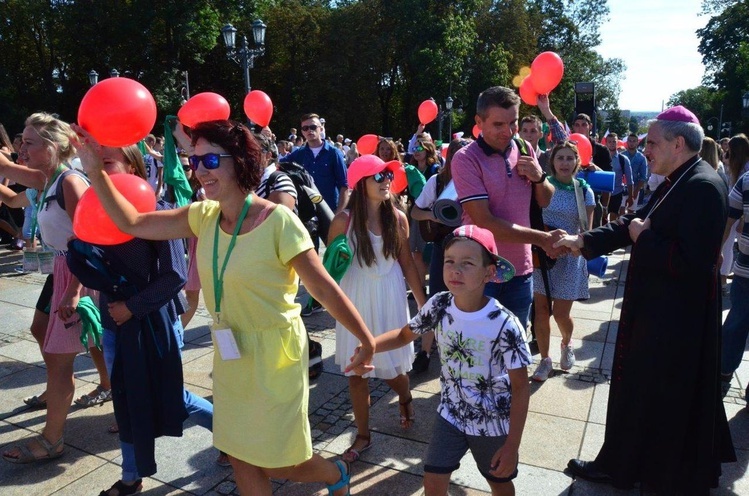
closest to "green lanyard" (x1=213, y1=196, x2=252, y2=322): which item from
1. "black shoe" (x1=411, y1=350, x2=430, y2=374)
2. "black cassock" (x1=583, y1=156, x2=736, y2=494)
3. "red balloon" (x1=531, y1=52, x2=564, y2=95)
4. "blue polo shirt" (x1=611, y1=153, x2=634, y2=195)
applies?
"black cassock" (x1=583, y1=156, x2=736, y2=494)

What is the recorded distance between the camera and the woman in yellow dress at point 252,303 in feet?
7.43

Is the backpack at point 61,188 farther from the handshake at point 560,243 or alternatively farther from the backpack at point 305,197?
the handshake at point 560,243

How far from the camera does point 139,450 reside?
9.48ft

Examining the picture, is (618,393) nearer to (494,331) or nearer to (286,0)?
(494,331)

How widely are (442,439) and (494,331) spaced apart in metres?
0.55

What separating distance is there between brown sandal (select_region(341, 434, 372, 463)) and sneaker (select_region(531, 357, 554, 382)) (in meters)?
1.63

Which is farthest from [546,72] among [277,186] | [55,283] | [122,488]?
[122,488]

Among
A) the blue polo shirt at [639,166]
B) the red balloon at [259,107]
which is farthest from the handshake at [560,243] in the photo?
the blue polo shirt at [639,166]

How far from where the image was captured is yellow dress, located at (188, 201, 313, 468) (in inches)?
88.8

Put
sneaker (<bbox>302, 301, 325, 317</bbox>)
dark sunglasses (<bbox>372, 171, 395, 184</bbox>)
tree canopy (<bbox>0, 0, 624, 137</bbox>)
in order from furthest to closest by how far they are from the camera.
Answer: tree canopy (<bbox>0, 0, 624, 137</bbox>)
sneaker (<bbox>302, 301, 325, 317</bbox>)
dark sunglasses (<bbox>372, 171, 395, 184</bbox>)

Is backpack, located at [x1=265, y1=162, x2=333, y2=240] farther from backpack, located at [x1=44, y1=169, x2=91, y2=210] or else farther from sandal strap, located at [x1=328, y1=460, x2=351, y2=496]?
sandal strap, located at [x1=328, y1=460, x2=351, y2=496]

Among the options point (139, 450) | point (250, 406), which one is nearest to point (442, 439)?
point (250, 406)

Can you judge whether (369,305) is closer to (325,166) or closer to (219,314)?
(219,314)

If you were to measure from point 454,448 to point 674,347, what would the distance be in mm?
1285
